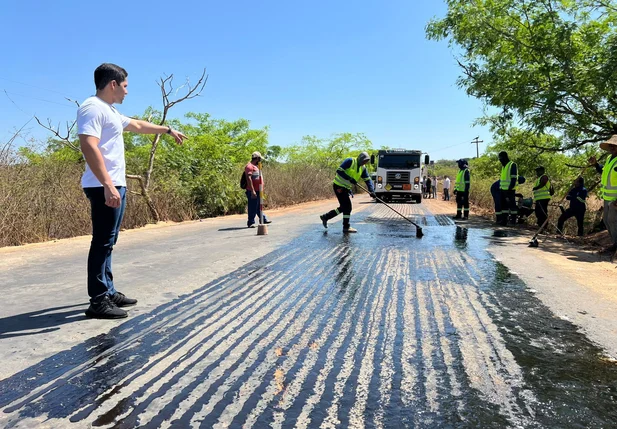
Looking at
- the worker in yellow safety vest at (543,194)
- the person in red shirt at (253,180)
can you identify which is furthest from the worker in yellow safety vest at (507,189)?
the person in red shirt at (253,180)

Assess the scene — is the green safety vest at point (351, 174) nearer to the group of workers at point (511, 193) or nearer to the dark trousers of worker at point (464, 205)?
the group of workers at point (511, 193)

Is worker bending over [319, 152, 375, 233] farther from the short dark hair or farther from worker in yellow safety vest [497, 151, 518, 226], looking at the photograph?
the short dark hair

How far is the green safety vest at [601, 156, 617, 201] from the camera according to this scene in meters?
6.58

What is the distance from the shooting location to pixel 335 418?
214 cm

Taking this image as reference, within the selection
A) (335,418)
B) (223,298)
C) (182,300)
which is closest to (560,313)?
(335,418)

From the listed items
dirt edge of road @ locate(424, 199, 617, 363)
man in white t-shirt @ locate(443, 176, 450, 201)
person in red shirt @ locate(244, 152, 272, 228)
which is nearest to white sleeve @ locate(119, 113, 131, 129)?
dirt edge of road @ locate(424, 199, 617, 363)

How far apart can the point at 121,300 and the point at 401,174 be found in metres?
21.4

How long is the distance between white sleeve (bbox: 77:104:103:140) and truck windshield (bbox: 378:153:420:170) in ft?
72.0

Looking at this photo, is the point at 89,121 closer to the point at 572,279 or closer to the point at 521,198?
the point at 572,279

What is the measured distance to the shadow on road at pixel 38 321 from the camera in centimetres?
334

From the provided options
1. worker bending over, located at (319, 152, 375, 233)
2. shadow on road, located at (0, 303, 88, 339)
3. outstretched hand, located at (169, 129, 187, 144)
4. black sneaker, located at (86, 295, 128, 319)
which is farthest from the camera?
worker bending over, located at (319, 152, 375, 233)

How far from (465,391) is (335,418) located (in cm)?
81

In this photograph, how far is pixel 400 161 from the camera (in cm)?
2417

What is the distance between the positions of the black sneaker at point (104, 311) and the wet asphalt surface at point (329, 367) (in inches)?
6.4
